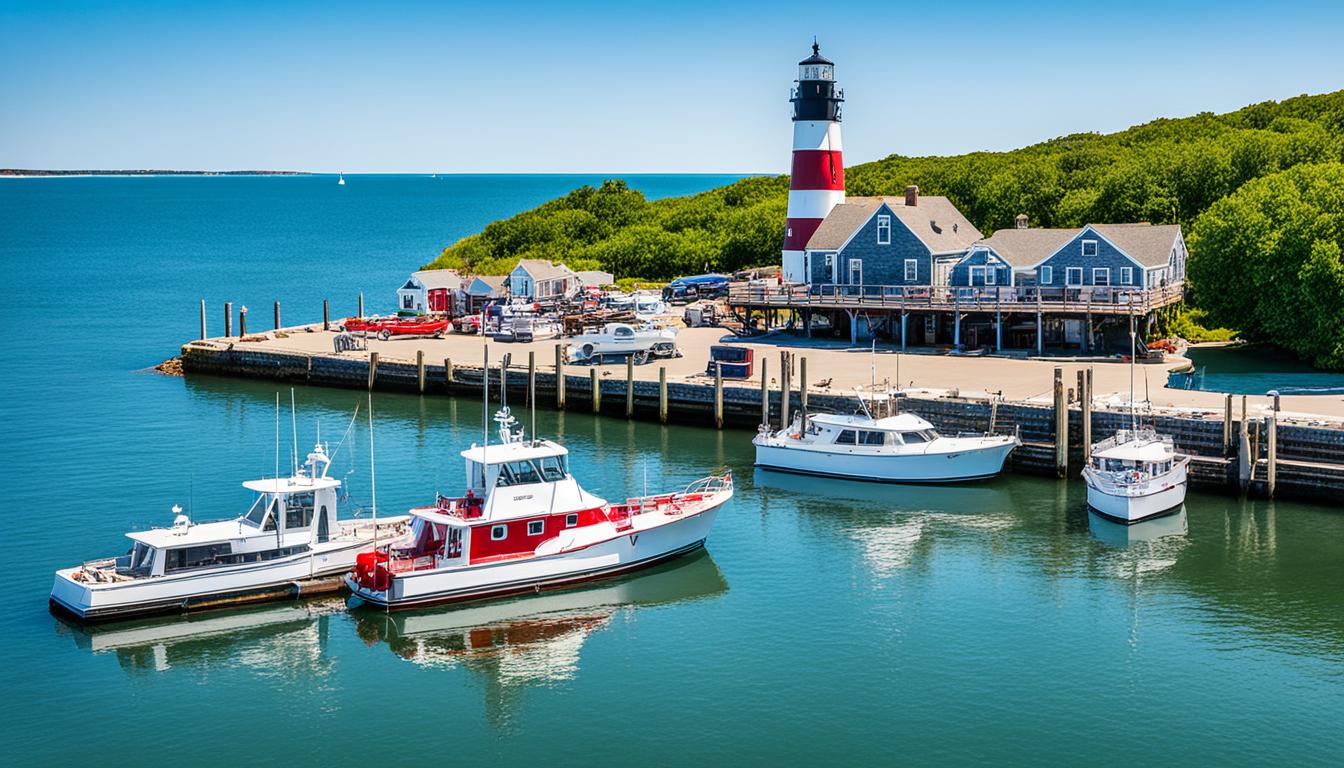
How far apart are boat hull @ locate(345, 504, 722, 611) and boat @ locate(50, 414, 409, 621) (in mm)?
1367

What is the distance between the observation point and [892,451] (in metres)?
48.8

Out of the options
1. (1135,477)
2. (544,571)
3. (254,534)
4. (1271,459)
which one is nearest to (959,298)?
A: (1271,459)

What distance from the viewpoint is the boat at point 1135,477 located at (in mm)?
43375

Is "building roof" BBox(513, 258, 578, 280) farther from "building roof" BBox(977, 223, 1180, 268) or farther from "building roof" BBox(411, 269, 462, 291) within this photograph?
"building roof" BBox(977, 223, 1180, 268)

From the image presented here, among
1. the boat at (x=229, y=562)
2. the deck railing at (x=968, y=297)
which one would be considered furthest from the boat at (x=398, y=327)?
the boat at (x=229, y=562)

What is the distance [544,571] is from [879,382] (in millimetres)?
24821

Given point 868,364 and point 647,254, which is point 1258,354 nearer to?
point 868,364

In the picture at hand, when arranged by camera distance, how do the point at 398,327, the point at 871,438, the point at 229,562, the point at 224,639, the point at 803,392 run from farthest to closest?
1. the point at 398,327
2. the point at 803,392
3. the point at 871,438
4. the point at 229,562
5. the point at 224,639

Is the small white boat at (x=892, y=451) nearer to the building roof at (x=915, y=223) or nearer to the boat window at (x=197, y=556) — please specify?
the boat window at (x=197, y=556)

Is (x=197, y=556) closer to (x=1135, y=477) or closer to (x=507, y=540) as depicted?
(x=507, y=540)

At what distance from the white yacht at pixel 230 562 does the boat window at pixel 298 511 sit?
0.03 metres

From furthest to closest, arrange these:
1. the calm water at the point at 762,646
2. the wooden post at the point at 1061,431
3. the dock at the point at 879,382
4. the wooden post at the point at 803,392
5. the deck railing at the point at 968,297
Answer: the deck railing at the point at 968,297 < the wooden post at the point at 803,392 < the wooden post at the point at 1061,431 < the dock at the point at 879,382 < the calm water at the point at 762,646

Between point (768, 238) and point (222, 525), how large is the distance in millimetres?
70341

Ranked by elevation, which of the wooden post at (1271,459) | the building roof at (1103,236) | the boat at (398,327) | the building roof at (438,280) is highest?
the building roof at (1103,236)
